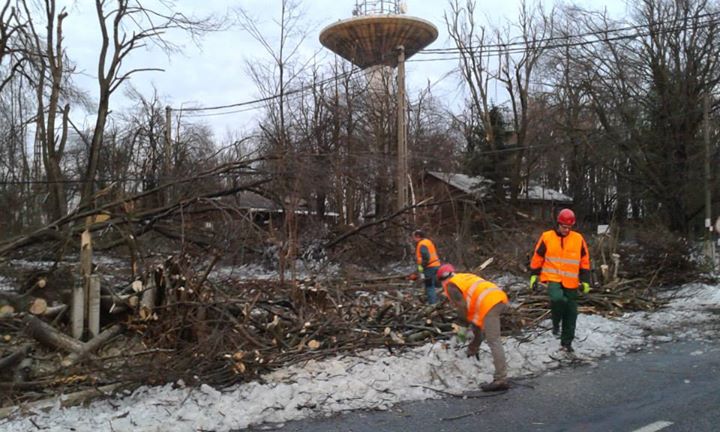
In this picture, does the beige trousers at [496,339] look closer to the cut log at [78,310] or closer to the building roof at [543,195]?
the cut log at [78,310]

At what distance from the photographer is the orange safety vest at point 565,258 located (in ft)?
23.0

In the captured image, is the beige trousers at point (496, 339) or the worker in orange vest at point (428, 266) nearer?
the beige trousers at point (496, 339)

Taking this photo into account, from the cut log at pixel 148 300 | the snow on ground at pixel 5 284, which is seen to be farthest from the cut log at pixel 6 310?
the snow on ground at pixel 5 284

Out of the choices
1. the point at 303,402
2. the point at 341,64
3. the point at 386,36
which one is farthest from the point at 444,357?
the point at 386,36

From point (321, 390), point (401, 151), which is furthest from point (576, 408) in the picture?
point (401, 151)

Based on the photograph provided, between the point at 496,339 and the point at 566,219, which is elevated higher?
the point at 566,219

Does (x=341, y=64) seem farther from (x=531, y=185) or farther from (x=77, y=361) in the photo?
(x=77, y=361)

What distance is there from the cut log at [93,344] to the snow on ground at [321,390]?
37.7 inches

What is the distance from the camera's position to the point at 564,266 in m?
7.01

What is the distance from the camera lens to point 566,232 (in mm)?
7016

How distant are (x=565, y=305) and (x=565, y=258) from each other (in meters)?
0.55

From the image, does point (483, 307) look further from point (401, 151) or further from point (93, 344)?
point (401, 151)

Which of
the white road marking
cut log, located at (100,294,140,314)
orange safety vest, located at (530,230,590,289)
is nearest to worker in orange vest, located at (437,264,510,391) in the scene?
orange safety vest, located at (530,230,590,289)

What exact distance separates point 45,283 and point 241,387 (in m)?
4.11
